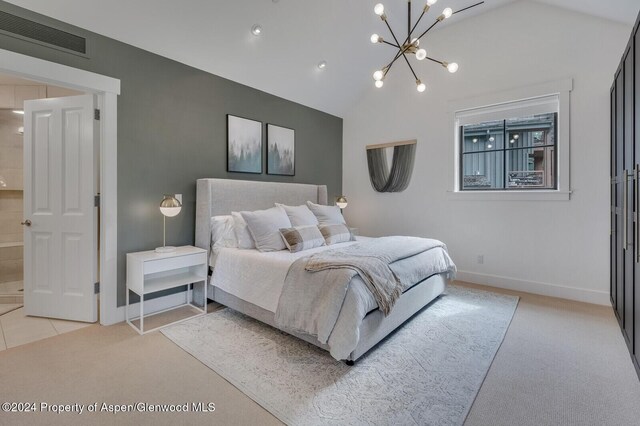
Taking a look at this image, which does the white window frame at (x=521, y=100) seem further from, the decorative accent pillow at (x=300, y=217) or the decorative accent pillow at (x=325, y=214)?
the decorative accent pillow at (x=300, y=217)

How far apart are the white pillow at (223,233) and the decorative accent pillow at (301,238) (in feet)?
1.88

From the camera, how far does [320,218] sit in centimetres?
417

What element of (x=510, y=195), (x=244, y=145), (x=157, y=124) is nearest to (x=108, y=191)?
(x=157, y=124)

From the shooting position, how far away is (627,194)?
2355 millimetres

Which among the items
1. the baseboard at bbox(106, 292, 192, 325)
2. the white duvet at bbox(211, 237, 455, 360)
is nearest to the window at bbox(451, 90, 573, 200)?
the white duvet at bbox(211, 237, 455, 360)

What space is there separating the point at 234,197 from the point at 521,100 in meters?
3.87

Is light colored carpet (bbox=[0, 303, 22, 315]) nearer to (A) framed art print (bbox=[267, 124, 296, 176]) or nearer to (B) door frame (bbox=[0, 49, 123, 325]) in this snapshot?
(B) door frame (bbox=[0, 49, 123, 325])

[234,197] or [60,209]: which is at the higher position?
[234,197]

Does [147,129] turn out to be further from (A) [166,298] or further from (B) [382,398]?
(B) [382,398]

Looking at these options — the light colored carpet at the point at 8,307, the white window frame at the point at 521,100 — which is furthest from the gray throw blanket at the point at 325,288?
the light colored carpet at the point at 8,307

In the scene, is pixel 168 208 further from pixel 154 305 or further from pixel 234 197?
pixel 154 305

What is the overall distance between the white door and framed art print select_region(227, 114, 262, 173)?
57.6 inches

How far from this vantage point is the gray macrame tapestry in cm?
492

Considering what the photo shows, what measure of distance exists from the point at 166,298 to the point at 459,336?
118 inches
